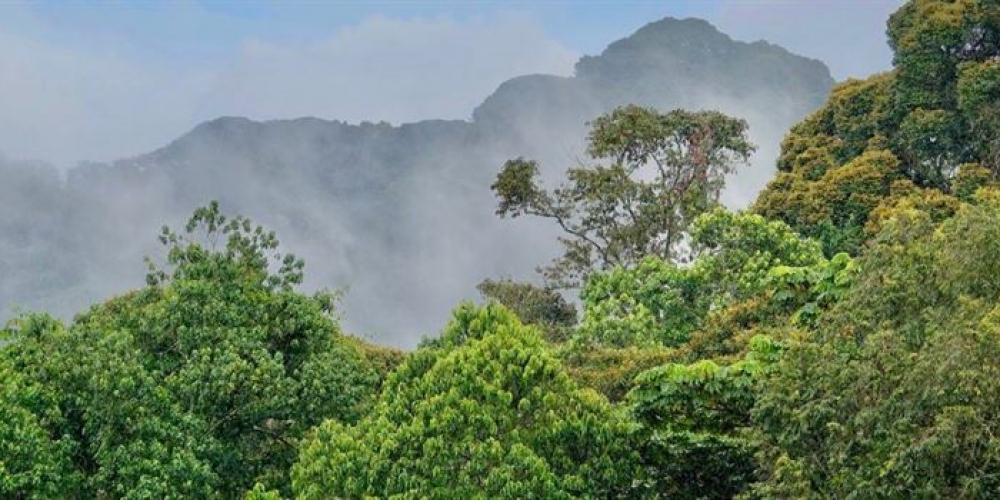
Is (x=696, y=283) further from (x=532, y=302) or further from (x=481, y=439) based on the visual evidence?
(x=481, y=439)

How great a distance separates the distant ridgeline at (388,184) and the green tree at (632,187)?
46180 millimetres

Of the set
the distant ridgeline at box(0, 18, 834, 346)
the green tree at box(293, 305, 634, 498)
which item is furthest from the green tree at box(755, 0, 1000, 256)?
the distant ridgeline at box(0, 18, 834, 346)

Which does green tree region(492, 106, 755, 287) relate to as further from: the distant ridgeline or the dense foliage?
the distant ridgeline

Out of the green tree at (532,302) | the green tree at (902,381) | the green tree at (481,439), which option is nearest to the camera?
the green tree at (902,381)

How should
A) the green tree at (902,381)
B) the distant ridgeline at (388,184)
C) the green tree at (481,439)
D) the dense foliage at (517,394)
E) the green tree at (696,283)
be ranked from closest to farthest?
the green tree at (902,381), the dense foliage at (517,394), the green tree at (481,439), the green tree at (696,283), the distant ridgeline at (388,184)

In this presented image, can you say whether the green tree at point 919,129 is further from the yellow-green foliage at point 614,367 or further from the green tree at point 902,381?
the green tree at point 902,381

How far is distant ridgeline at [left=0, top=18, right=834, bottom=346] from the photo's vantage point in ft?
295

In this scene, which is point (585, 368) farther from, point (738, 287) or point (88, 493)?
point (88, 493)

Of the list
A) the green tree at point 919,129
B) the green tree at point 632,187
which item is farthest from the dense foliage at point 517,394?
the green tree at point 632,187

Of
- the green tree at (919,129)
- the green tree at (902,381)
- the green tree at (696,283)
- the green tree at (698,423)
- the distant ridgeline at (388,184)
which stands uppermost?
the distant ridgeline at (388,184)

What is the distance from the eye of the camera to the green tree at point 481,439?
481 inches

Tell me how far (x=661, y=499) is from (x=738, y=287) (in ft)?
38.3

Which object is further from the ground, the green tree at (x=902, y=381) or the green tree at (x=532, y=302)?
the green tree at (x=532, y=302)

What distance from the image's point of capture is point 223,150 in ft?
364
